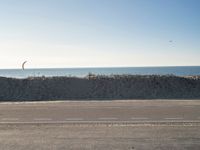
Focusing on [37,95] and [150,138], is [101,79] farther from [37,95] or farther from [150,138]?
[150,138]

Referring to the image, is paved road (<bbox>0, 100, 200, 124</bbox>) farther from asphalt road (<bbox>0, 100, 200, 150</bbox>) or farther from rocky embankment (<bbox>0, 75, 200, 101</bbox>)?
rocky embankment (<bbox>0, 75, 200, 101</bbox>)

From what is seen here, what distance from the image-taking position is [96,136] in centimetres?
1136

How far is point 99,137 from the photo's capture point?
11.2m

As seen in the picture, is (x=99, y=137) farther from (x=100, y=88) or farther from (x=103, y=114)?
(x=100, y=88)

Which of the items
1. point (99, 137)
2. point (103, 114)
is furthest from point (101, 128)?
point (103, 114)

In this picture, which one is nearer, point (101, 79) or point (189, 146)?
point (189, 146)

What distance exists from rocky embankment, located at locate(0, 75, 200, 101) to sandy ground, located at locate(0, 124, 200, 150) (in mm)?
13946

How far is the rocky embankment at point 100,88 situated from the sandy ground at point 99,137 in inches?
549

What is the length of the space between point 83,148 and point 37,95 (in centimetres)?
1832

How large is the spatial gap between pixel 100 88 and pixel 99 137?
17465mm

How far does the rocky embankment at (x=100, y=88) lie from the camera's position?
90.4ft

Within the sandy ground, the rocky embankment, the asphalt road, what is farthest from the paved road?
the rocky embankment

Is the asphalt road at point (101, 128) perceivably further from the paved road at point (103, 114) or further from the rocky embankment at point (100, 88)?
the rocky embankment at point (100, 88)

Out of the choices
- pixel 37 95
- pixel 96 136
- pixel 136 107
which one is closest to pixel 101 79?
pixel 37 95
